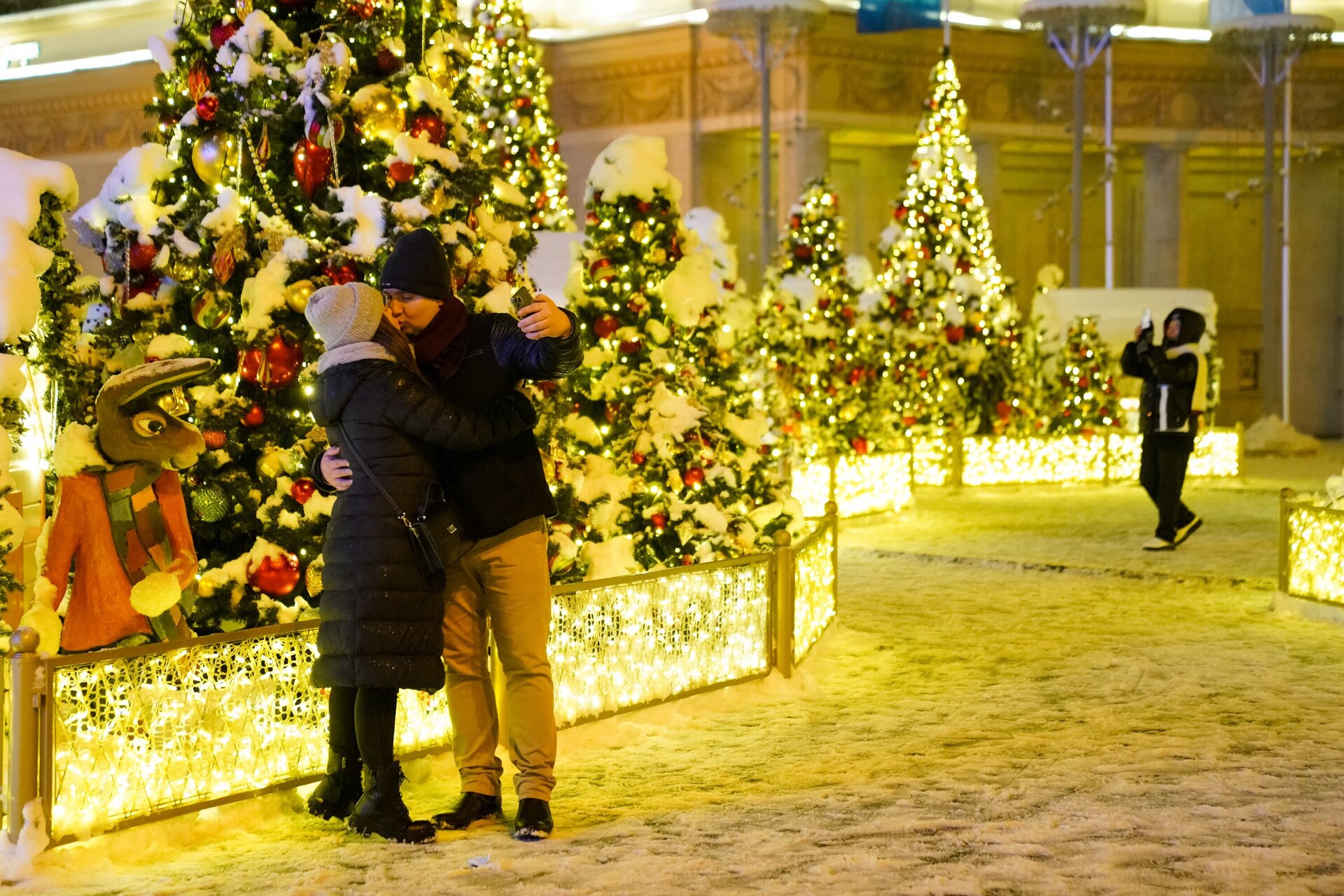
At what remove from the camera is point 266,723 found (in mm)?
5250

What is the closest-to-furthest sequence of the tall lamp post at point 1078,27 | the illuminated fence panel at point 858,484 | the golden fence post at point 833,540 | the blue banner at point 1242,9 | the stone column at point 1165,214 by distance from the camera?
the golden fence post at point 833,540 < the illuminated fence panel at point 858,484 < the tall lamp post at point 1078,27 < the blue banner at point 1242,9 < the stone column at point 1165,214

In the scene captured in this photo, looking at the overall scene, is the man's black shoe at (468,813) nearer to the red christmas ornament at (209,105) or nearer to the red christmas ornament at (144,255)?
the red christmas ornament at (144,255)

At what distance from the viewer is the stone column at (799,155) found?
22812mm

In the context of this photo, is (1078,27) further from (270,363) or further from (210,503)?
(210,503)

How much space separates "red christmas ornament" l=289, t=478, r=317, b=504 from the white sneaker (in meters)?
8.29

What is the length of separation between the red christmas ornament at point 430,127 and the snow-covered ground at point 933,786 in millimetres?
2249

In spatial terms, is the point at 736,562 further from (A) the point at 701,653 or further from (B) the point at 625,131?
(B) the point at 625,131

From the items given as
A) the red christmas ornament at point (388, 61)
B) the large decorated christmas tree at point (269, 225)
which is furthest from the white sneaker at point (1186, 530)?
the red christmas ornament at point (388, 61)

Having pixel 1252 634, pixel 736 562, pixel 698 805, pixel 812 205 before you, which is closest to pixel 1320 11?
pixel 812 205

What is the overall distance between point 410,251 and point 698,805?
6.46ft

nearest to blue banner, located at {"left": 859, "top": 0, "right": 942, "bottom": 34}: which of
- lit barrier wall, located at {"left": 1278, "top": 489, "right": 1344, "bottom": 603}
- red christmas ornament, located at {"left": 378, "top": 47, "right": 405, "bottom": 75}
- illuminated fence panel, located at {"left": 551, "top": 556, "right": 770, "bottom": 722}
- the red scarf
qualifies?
lit barrier wall, located at {"left": 1278, "top": 489, "right": 1344, "bottom": 603}

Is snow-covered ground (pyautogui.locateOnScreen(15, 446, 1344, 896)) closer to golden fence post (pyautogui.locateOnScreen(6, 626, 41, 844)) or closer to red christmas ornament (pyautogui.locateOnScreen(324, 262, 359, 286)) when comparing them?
golden fence post (pyautogui.locateOnScreen(6, 626, 41, 844))

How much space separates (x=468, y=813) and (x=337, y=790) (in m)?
0.43

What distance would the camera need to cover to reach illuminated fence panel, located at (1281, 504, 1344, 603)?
9.04 m
